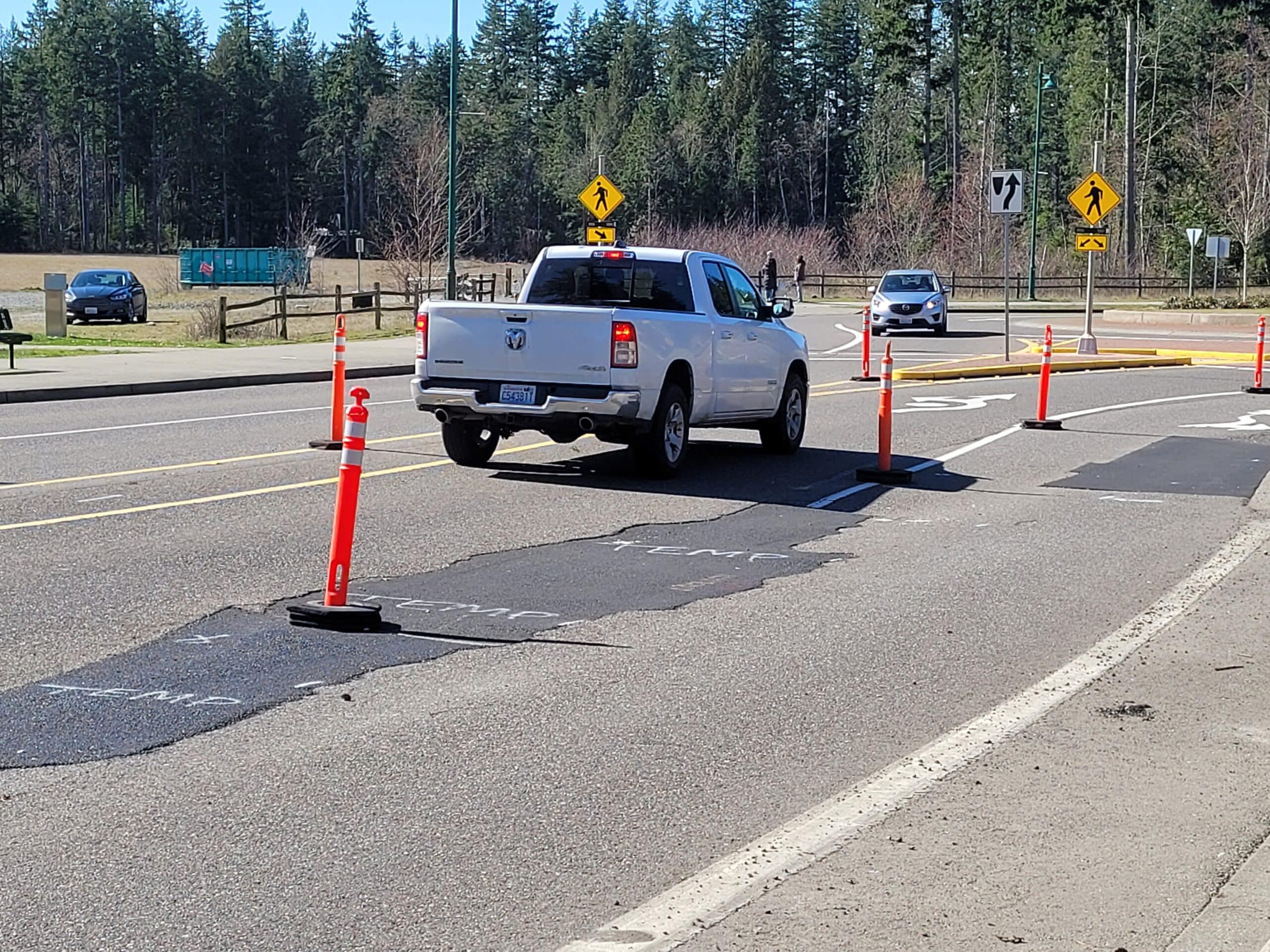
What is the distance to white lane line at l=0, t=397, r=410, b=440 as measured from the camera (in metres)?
16.6

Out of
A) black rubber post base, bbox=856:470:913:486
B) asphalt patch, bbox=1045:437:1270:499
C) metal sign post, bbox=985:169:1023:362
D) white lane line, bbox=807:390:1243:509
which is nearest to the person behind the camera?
white lane line, bbox=807:390:1243:509

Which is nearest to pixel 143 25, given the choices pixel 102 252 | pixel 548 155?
pixel 102 252

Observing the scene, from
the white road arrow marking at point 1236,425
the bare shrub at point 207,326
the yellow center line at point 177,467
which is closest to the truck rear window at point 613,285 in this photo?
the yellow center line at point 177,467

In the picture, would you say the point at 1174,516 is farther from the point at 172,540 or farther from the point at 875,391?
the point at 875,391

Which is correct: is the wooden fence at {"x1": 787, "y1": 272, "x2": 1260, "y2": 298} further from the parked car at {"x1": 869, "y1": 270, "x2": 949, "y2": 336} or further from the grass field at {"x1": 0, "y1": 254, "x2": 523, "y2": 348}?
the parked car at {"x1": 869, "y1": 270, "x2": 949, "y2": 336}

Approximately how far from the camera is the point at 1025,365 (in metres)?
27.7

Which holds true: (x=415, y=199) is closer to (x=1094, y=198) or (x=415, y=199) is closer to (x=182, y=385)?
(x=1094, y=198)

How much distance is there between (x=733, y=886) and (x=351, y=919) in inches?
43.0

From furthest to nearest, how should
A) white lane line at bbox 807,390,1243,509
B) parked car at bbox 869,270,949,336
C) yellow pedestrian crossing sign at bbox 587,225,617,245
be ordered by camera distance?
parked car at bbox 869,270,949,336
yellow pedestrian crossing sign at bbox 587,225,617,245
white lane line at bbox 807,390,1243,509

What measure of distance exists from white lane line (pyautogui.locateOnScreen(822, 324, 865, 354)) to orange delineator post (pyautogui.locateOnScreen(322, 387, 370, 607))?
2262cm

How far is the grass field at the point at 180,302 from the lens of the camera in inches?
1561

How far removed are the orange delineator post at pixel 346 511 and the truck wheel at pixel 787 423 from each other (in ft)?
26.9

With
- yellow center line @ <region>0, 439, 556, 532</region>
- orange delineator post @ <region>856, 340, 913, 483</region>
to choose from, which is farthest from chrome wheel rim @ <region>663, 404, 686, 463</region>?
yellow center line @ <region>0, 439, 556, 532</region>

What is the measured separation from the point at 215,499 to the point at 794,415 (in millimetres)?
6279
